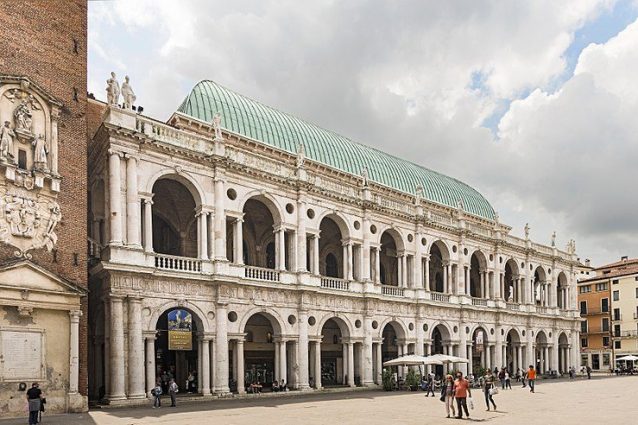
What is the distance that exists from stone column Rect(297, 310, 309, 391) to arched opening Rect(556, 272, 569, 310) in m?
38.7

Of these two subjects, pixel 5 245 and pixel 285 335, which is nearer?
pixel 5 245

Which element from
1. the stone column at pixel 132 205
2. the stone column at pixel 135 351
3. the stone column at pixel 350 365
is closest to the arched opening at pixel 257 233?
the stone column at pixel 350 365

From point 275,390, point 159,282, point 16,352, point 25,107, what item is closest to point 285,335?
A: point 275,390

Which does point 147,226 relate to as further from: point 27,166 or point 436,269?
point 436,269

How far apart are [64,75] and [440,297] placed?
108ft

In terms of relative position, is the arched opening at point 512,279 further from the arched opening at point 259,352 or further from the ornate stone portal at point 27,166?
the ornate stone portal at point 27,166

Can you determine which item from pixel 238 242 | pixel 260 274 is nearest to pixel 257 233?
pixel 260 274

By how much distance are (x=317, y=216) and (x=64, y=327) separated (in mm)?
18559

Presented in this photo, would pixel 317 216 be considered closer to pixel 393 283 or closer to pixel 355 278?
pixel 355 278

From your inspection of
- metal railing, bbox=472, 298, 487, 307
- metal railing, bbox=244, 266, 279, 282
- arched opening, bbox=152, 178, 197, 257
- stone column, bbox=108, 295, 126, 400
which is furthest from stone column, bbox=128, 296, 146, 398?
metal railing, bbox=472, 298, 487, 307

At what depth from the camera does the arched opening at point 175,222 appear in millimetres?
37969

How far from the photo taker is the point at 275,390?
3669 cm

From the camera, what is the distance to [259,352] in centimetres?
4150

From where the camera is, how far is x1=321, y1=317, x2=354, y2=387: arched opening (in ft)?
148
